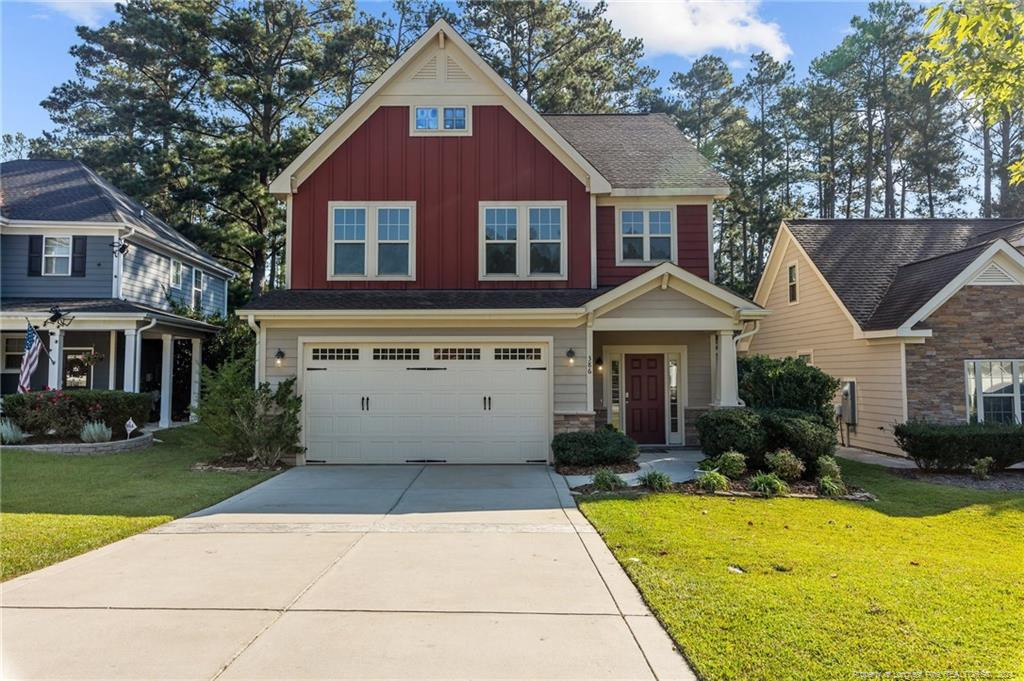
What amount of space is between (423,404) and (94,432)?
7279 mm

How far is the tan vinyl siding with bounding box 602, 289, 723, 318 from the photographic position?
36.7 ft

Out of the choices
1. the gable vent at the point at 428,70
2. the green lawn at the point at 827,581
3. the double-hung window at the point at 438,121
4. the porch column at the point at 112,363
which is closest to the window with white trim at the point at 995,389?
the green lawn at the point at 827,581

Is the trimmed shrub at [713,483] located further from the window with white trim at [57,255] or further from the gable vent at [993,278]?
the window with white trim at [57,255]

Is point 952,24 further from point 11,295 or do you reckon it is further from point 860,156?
point 860,156

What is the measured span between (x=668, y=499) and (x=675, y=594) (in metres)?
3.70

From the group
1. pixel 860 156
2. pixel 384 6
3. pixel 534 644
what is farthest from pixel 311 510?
pixel 860 156

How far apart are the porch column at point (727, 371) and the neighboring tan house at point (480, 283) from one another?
0.03m

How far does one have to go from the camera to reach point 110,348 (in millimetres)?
16875

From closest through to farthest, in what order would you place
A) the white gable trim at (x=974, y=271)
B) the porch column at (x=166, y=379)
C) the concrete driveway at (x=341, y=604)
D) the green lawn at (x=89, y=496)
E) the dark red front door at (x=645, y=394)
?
1. the concrete driveway at (x=341, y=604)
2. the green lawn at (x=89, y=496)
3. the white gable trim at (x=974, y=271)
4. the dark red front door at (x=645, y=394)
5. the porch column at (x=166, y=379)

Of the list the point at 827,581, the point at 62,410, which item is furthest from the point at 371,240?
the point at 827,581

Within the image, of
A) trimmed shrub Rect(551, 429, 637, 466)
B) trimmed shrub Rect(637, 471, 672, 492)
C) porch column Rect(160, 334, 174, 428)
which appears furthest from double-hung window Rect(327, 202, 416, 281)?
porch column Rect(160, 334, 174, 428)

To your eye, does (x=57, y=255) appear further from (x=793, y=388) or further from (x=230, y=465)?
(x=793, y=388)

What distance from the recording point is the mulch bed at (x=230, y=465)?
10438mm

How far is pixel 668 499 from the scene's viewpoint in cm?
810
